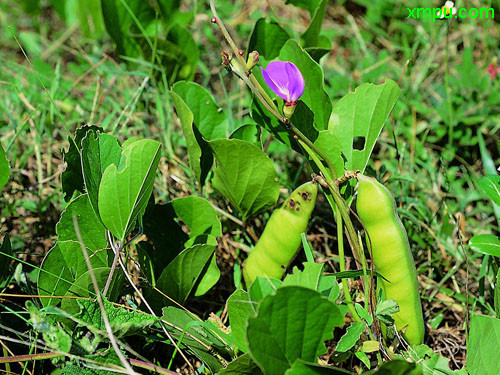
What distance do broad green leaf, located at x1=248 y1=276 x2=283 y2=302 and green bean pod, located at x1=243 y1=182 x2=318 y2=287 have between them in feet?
0.63

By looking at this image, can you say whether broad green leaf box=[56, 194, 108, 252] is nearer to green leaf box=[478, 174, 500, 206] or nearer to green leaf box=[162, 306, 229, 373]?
green leaf box=[162, 306, 229, 373]

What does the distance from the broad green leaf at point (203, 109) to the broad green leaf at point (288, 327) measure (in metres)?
0.76

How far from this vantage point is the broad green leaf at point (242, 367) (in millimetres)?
1115

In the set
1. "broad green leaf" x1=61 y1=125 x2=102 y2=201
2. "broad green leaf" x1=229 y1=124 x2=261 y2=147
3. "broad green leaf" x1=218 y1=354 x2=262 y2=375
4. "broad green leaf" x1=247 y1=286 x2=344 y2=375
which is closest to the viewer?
"broad green leaf" x1=247 y1=286 x2=344 y2=375

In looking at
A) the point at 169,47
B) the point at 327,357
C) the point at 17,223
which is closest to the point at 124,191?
the point at 327,357

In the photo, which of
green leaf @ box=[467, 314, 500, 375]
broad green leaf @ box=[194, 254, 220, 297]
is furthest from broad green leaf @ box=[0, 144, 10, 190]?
green leaf @ box=[467, 314, 500, 375]

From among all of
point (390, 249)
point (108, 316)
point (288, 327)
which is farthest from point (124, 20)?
point (288, 327)

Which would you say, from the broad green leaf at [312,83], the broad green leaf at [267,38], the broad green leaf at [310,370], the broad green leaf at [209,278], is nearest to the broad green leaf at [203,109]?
the broad green leaf at [267,38]

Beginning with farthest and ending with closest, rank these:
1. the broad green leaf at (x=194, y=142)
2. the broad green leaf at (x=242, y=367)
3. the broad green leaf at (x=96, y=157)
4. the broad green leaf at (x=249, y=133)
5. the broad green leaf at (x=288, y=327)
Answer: the broad green leaf at (x=249, y=133) < the broad green leaf at (x=194, y=142) < the broad green leaf at (x=96, y=157) < the broad green leaf at (x=242, y=367) < the broad green leaf at (x=288, y=327)

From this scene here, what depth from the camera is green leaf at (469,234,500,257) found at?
130cm

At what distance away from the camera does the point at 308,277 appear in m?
1.16

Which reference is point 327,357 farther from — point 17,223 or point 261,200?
point 17,223

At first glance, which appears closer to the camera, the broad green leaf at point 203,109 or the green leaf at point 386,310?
the green leaf at point 386,310

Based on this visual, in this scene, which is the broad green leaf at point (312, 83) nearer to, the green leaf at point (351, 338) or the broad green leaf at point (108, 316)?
the green leaf at point (351, 338)
